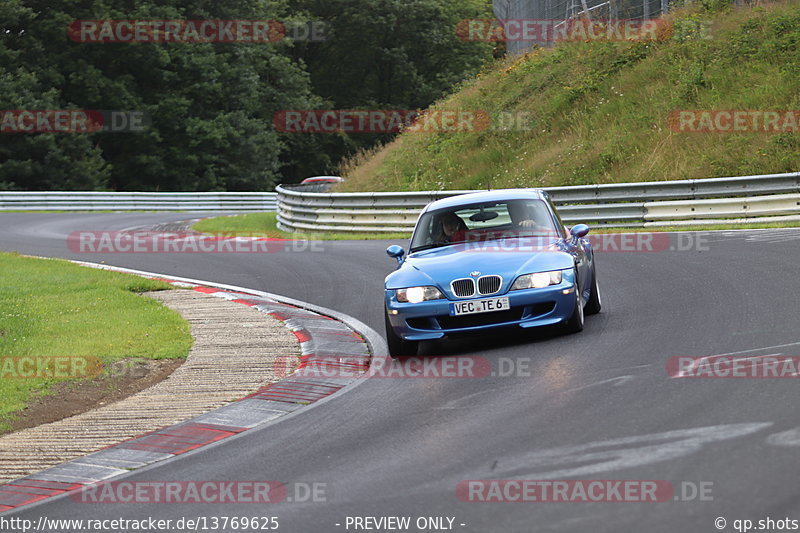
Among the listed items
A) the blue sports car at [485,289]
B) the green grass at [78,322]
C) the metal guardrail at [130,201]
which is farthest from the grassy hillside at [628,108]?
the blue sports car at [485,289]

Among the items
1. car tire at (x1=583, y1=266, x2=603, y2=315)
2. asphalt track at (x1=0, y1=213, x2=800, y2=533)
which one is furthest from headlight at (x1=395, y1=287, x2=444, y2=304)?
car tire at (x1=583, y1=266, x2=603, y2=315)

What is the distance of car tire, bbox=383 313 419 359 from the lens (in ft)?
34.2

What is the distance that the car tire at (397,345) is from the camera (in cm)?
1044

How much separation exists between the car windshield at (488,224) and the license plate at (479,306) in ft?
4.44

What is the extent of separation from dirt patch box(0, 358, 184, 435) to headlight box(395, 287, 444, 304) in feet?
7.73

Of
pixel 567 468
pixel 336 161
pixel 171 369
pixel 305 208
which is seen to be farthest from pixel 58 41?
pixel 567 468

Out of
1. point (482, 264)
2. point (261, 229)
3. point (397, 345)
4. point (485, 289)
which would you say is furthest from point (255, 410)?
point (261, 229)

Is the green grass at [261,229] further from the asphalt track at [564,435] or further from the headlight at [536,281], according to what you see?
the headlight at [536,281]

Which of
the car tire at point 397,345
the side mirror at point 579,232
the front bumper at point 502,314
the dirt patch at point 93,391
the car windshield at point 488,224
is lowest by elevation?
the dirt patch at point 93,391

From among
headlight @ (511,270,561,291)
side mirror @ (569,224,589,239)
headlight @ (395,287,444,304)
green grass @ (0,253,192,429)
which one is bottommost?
green grass @ (0,253,192,429)

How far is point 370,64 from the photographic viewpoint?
75.3m

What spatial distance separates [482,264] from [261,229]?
21546 millimetres

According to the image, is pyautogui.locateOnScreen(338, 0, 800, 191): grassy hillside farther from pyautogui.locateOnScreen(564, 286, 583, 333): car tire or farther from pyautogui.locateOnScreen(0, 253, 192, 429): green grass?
pyautogui.locateOnScreen(564, 286, 583, 333): car tire

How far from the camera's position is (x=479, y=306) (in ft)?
33.2
